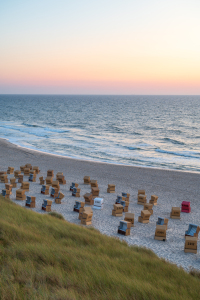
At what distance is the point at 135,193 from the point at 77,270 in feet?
36.4

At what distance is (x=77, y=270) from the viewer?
488 centimetres

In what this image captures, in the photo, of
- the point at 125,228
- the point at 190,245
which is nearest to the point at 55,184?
the point at 125,228

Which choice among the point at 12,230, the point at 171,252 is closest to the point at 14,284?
the point at 12,230

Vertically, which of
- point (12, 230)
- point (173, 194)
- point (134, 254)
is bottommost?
point (173, 194)

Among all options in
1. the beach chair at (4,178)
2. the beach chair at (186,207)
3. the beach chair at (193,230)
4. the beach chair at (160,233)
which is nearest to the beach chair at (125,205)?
the beach chair at (186,207)

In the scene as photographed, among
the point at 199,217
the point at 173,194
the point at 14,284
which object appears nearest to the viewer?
the point at 14,284

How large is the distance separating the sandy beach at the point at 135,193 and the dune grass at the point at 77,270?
215cm

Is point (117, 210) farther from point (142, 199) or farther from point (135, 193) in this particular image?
point (135, 193)

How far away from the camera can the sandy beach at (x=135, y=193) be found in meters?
9.26

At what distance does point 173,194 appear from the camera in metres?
15.8

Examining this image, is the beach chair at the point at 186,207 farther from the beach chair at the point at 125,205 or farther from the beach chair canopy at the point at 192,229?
the beach chair canopy at the point at 192,229

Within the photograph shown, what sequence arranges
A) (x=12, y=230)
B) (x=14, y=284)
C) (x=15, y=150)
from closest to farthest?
1. (x=14, y=284)
2. (x=12, y=230)
3. (x=15, y=150)

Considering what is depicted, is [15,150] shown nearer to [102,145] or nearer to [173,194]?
[102,145]

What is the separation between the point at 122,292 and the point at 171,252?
492 cm
